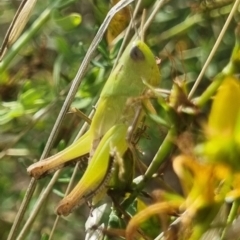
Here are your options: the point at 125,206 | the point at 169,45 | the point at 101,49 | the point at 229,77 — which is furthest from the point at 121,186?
the point at 169,45

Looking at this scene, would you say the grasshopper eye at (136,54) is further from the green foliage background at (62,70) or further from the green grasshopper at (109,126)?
the green foliage background at (62,70)

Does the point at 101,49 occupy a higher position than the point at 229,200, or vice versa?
the point at 229,200

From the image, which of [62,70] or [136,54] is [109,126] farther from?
[62,70]

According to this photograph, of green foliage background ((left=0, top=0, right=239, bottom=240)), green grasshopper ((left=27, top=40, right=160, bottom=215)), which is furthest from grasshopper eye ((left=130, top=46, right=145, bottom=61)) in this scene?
green foliage background ((left=0, top=0, right=239, bottom=240))

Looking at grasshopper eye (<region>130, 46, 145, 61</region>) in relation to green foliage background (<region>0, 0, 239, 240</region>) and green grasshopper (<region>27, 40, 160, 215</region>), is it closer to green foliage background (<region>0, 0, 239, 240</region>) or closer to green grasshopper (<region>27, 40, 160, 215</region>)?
green grasshopper (<region>27, 40, 160, 215</region>)

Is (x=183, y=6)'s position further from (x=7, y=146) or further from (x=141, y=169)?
(x=141, y=169)

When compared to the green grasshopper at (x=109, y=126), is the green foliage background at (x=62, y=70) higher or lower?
lower

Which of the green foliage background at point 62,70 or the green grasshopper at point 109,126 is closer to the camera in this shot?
the green grasshopper at point 109,126

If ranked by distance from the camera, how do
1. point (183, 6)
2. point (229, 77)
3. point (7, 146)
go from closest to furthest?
point (229, 77) → point (7, 146) → point (183, 6)

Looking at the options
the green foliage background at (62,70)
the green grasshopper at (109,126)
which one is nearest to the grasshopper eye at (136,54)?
the green grasshopper at (109,126)
